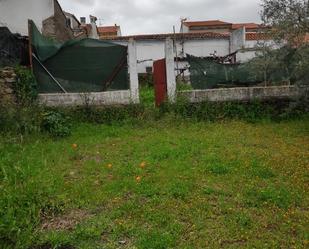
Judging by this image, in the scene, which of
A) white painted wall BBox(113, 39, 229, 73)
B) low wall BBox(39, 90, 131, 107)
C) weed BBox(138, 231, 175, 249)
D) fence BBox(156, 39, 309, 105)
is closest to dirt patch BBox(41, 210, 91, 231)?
weed BBox(138, 231, 175, 249)

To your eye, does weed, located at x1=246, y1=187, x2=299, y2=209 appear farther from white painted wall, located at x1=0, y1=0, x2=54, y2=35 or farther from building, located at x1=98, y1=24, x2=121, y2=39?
building, located at x1=98, y1=24, x2=121, y2=39

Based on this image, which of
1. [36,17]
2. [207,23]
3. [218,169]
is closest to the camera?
[218,169]

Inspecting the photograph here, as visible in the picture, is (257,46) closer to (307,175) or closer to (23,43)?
(307,175)

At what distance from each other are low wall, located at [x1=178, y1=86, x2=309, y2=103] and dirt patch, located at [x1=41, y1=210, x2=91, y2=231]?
5716 millimetres

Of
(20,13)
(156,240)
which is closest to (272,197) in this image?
(156,240)

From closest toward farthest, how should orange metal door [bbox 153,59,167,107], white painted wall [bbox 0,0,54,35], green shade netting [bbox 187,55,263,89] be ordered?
orange metal door [bbox 153,59,167,107]
green shade netting [bbox 187,55,263,89]
white painted wall [bbox 0,0,54,35]

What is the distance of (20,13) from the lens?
48.1 feet

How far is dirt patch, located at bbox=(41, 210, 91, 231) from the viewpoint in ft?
13.5

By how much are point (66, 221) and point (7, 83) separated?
5567mm

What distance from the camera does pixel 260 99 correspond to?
9.68 m

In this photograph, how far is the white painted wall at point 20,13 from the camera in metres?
13.6

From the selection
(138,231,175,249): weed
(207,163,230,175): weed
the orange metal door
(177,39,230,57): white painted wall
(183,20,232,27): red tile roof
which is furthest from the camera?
(183,20,232,27): red tile roof

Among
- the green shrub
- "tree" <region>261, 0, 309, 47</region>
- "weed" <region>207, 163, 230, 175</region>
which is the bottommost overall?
"weed" <region>207, 163, 230, 175</region>

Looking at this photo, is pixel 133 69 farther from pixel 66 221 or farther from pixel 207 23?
pixel 207 23
